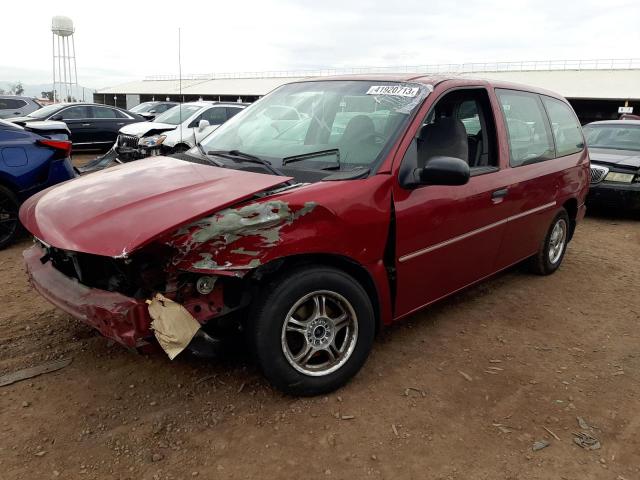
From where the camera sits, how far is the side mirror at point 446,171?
2889 mm

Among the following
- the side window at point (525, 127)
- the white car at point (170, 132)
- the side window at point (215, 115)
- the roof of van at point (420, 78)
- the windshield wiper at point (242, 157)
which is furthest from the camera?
the side window at point (215, 115)

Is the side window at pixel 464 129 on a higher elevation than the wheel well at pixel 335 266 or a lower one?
higher

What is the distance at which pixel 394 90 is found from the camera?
3.40 metres

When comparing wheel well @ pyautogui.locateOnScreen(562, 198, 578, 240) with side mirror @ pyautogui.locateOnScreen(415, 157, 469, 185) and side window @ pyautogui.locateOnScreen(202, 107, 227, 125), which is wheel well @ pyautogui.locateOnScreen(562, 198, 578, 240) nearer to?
side mirror @ pyautogui.locateOnScreen(415, 157, 469, 185)

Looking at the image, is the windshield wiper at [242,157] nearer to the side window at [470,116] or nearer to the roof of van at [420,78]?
the roof of van at [420,78]

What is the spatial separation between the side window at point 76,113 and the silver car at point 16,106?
121 inches

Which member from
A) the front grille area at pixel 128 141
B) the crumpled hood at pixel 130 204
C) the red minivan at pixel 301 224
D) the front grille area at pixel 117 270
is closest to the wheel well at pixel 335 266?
the red minivan at pixel 301 224

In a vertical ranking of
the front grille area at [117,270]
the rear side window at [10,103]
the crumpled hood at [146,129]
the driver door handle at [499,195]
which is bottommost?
the front grille area at [117,270]

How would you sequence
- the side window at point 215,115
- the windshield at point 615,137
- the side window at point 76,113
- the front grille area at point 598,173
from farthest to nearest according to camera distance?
the side window at point 76,113
the side window at point 215,115
the windshield at point 615,137
the front grille area at point 598,173

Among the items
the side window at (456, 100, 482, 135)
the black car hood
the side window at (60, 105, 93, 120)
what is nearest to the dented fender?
the side window at (456, 100, 482, 135)

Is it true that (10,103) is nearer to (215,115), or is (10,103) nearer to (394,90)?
(215,115)

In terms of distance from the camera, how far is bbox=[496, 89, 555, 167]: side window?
3.98 metres

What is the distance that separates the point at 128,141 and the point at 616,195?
9.06m

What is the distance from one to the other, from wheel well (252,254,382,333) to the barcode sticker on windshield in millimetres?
1237
